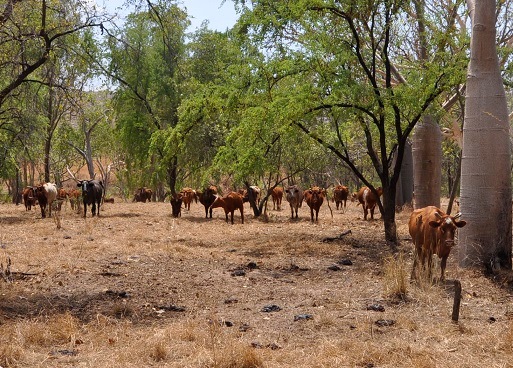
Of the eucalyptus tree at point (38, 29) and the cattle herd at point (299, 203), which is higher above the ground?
the eucalyptus tree at point (38, 29)

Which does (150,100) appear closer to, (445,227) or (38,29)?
(38,29)

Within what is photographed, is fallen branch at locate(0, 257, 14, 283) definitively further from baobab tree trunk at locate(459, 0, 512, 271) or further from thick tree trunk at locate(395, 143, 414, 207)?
thick tree trunk at locate(395, 143, 414, 207)

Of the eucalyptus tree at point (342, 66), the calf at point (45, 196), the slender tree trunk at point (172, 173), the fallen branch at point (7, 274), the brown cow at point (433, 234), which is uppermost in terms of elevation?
the eucalyptus tree at point (342, 66)

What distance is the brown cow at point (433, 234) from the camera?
29.6ft

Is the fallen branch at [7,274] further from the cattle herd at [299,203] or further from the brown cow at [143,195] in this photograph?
the brown cow at [143,195]

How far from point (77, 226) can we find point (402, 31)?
10.3 meters

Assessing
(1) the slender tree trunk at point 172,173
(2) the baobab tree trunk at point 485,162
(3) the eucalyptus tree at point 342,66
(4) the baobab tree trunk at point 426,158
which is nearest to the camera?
(2) the baobab tree trunk at point 485,162

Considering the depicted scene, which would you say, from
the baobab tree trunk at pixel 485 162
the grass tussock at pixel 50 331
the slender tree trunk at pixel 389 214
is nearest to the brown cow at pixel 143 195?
the slender tree trunk at pixel 389 214

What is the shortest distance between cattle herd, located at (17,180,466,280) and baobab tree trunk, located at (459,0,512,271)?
17.4 inches

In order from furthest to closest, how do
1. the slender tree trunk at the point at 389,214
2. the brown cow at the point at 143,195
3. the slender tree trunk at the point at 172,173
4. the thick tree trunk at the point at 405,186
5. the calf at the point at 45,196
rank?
the brown cow at the point at 143,195, the slender tree trunk at the point at 172,173, the thick tree trunk at the point at 405,186, the calf at the point at 45,196, the slender tree trunk at the point at 389,214

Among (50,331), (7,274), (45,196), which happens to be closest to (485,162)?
(50,331)

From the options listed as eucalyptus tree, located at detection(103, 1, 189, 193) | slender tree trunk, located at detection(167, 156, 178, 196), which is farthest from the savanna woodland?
eucalyptus tree, located at detection(103, 1, 189, 193)

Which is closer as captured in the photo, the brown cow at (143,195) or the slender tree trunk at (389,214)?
the slender tree trunk at (389,214)

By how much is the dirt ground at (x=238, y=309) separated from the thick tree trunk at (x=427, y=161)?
3.92 meters
